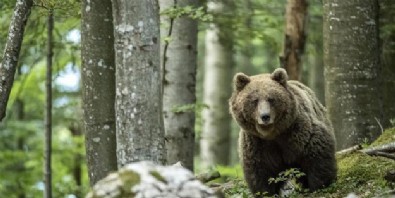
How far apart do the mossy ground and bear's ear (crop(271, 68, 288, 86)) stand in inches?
43.1

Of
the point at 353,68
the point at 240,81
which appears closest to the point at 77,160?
the point at 353,68

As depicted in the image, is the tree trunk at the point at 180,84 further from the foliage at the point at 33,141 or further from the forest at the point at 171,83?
the foliage at the point at 33,141

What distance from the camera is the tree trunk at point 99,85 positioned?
6852 millimetres

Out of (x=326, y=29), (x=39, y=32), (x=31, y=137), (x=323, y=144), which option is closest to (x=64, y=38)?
(x=39, y=32)

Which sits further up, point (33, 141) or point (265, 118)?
point (265, 118)

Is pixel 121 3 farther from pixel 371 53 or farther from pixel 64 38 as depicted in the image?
pixel 64 38

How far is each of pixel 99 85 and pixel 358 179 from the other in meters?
2.71

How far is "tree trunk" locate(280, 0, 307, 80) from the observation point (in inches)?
450

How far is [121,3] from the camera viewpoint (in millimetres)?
6023

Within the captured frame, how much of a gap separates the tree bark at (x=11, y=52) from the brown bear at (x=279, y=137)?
6.95 ft

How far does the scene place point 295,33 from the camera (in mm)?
11477

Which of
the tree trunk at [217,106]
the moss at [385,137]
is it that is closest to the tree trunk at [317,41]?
the tree trunk at [217,106]

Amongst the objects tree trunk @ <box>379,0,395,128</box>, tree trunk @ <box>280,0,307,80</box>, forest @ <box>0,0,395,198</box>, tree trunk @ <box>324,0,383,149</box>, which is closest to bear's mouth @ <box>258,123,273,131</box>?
forest @ <box>0,0,395,198</box>

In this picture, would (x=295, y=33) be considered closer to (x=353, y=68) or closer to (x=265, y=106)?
(x=353, y=68)
